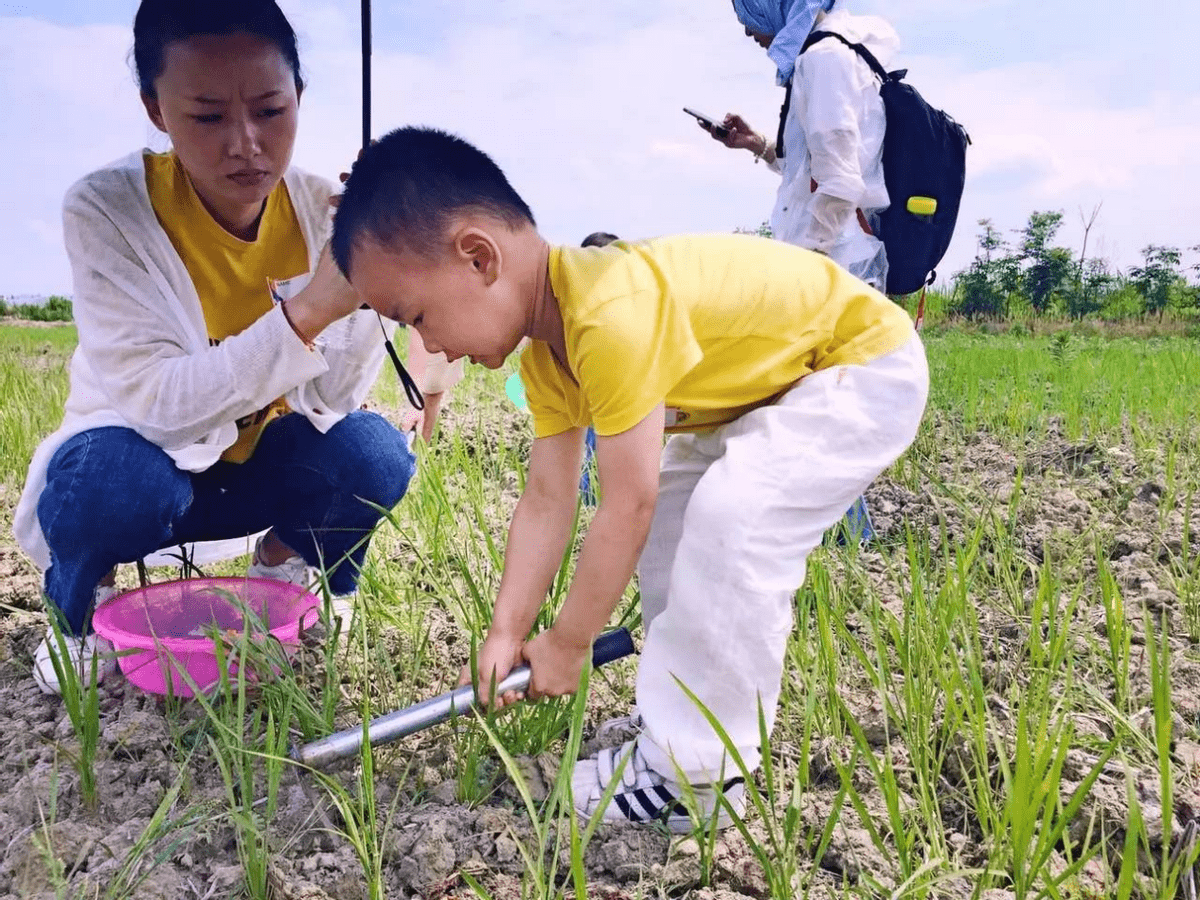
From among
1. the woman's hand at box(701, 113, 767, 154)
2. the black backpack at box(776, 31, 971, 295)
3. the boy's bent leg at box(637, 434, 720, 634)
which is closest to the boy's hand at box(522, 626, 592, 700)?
the boy's bent leg at box(637, 434, 720, 634)

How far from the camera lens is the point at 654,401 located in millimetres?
1270

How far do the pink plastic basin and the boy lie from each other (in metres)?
0.46

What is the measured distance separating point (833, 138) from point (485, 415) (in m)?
1.91

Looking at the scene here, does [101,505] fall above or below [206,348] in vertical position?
below

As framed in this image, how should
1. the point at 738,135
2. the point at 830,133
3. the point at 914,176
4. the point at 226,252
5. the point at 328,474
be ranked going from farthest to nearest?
the point at 738,135 < the point at 914,176 < the point at 830,133 < the point at 328,474 < the point at 226,252

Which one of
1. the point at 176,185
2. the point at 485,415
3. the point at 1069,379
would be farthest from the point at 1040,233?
the point at 176,185

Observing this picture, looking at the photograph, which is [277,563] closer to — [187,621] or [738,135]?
[187,621]

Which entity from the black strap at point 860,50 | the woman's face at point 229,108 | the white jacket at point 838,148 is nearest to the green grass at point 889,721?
the woman's face at point 229,108

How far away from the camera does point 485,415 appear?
4285mm

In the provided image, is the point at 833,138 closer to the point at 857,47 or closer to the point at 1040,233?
the point at 857,47

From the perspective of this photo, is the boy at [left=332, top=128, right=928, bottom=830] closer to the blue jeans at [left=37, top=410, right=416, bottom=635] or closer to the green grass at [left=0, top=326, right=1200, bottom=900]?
the green grass at [left=0, top=326, right=1200, bottom=900]

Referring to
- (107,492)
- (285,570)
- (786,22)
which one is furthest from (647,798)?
(786,22)

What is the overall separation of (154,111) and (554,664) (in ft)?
3.48

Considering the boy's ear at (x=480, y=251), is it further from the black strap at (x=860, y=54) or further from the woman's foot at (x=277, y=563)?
the black strap at (x=860, y=54)
